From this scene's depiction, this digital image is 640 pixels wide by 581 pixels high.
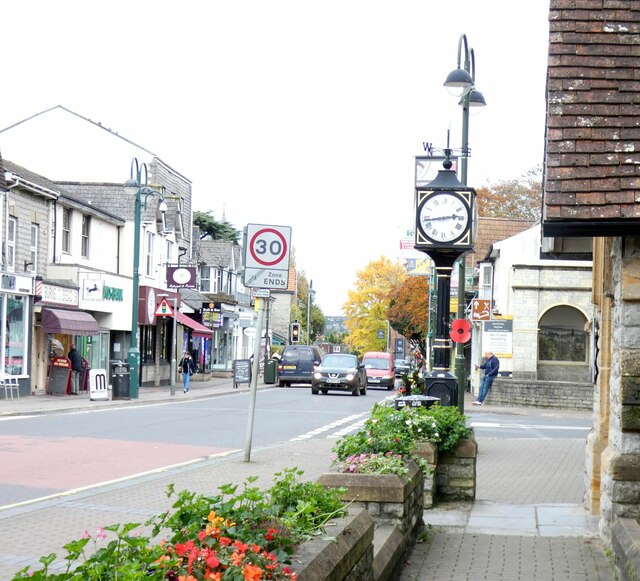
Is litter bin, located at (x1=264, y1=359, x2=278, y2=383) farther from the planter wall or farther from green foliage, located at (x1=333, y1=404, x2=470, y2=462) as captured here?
the planter wall

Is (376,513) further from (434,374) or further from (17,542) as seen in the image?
(434,374)

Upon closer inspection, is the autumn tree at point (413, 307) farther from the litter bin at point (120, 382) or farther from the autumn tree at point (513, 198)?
the litter bin at point (120, 382)

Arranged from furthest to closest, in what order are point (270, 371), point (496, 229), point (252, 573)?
point (496, 229)
point (270, 371)
point (252, 573)

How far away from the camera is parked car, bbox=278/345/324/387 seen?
51.7 meters

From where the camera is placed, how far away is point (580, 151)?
8547 mm

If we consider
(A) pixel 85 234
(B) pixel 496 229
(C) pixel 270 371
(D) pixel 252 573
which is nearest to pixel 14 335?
(A) pixel 85 234

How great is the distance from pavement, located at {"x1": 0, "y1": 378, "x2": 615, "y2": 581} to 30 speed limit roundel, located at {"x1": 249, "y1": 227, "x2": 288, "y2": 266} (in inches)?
121

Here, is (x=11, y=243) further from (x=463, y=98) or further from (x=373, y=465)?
(x=373, y=465)

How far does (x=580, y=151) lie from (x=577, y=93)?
0.59m

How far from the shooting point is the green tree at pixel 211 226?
297ft

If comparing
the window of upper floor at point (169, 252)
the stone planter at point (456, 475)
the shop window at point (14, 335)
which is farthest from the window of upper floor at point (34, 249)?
the stone planter at point (456, 475)

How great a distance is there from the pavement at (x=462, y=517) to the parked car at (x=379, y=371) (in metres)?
34.9

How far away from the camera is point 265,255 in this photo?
1608cm

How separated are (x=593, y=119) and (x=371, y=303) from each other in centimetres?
10010
